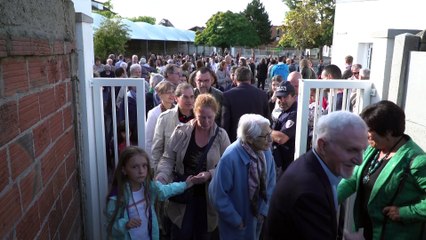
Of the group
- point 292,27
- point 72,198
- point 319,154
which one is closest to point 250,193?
point 319,154

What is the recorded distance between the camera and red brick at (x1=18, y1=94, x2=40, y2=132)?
164cm

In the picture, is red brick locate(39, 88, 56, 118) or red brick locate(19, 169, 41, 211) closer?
red brick locate(19, 169, 41, 211)

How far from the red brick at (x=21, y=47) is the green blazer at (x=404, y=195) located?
7.50 ft

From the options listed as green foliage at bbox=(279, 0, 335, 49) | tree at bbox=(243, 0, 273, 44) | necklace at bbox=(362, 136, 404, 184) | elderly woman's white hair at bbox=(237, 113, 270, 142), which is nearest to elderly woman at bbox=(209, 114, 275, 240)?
elderly woman's white hair at bbox=(237, 113, 270, 142)

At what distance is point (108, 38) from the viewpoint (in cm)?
2547

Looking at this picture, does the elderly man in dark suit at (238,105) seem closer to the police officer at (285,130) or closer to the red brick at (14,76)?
the police officer at (285,130)

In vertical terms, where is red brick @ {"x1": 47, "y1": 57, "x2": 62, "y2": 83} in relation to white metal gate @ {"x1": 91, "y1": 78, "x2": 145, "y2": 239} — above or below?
above

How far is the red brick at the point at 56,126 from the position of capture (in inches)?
83.8

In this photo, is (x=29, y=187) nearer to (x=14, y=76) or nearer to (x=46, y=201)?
(x=46, y=201)

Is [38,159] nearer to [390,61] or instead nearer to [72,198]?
[72,198]

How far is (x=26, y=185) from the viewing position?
1687mm

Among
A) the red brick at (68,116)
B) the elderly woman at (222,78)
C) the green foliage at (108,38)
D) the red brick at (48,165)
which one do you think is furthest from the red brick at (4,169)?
the green foliage at (108,38)

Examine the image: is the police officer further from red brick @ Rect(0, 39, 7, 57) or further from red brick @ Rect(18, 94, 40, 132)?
red brick @ Rect(0, 39, 7, 57)

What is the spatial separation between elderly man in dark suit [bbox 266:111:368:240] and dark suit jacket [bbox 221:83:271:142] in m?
2.64
